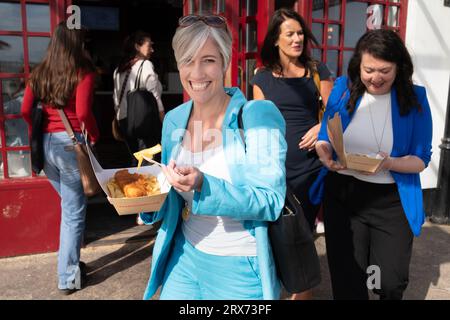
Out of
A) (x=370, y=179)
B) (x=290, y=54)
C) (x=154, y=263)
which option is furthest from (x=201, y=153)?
(x=290, y=54)

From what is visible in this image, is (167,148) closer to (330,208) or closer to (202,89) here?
(202,89)

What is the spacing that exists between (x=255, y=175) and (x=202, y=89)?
0.39 m

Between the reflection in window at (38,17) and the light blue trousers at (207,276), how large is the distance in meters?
2.80

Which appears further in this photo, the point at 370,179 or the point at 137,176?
the point at 370,179

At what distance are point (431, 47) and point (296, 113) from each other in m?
2.78

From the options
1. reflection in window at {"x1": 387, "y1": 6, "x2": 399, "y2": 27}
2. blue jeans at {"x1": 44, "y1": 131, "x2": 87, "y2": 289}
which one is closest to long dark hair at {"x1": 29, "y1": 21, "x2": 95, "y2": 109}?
blue jeans at {"x1": 44, "y1": 131, "x2": 87, "y2": 289}

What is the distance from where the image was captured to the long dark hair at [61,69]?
309cm

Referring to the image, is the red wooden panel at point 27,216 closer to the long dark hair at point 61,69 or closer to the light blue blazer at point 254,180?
the long dark hair at point 61,69

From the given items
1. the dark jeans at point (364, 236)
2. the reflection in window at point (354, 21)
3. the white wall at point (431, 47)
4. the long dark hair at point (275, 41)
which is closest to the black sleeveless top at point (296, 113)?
the long dark hair at point (275, 41)

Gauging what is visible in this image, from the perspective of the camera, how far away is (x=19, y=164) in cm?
391

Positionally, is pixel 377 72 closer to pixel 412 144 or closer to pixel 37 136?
pixel 412 144

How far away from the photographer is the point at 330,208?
2.70 m

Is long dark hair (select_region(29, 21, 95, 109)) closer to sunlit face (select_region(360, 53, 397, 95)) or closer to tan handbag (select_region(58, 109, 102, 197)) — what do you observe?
tan handbag (select_region(58, 109, 102, 197))

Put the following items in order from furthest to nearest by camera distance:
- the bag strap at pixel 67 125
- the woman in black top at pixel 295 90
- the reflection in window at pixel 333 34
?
the reflection in window at pixel 333 34
the bag strap at pixel 67 125
the woman in black top at pixel 295 90
